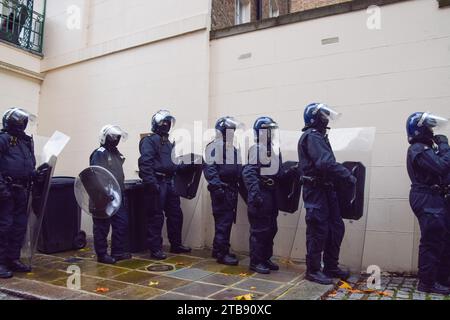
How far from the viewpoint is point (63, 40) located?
837 cm

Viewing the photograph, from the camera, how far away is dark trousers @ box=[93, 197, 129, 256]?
5094 millimetres

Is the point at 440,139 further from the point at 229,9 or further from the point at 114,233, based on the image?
the point at 229,9

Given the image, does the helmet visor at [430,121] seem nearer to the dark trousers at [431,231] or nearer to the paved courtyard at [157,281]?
the dark trousers at [431,231]

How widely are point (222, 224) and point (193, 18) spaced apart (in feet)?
11.6

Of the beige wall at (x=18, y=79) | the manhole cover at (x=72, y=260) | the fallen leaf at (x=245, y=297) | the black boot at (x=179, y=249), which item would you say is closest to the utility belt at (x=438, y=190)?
the fallen leaf at (x=245, y=297)

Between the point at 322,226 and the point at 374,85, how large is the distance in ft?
6.80

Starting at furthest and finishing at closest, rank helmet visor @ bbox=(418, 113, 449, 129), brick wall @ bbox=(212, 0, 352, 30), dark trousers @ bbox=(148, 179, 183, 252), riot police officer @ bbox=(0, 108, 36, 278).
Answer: brick wall @ bbox=(212, 0, 352, 30) → dark trousers @ bbox=(148, 179, 183, 252) → riot police officer @ bbox=(0, 108, 36, 278) → helmet visor @ bbox=(418, 113, 449, 129)

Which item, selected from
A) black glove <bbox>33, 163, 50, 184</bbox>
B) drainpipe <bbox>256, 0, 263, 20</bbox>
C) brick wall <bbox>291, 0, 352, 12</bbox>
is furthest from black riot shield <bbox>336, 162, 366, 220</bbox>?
drainpipe <bbox>256, 0, 263, 20</bbox>

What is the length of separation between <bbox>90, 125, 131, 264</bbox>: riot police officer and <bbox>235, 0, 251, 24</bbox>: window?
4.38 metres

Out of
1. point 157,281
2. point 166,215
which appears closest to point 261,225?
point 157,281

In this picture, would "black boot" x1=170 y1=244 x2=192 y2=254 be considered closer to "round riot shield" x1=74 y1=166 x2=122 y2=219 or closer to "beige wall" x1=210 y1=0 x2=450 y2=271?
"beige wall" x1=210 y1=0 x2=450 y2=271

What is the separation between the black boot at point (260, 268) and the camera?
457cm

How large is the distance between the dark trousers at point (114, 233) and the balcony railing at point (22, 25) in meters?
5.03

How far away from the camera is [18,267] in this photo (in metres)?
4.55
